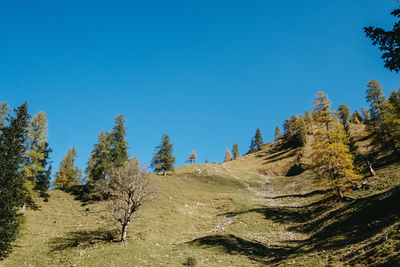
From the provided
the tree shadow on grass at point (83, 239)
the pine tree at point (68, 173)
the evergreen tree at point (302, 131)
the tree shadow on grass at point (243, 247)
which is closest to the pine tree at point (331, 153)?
the tree shadow on grass at point (243, 247)

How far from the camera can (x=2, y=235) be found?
60.2 feet

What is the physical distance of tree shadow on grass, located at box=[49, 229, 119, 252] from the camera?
72.6 ft

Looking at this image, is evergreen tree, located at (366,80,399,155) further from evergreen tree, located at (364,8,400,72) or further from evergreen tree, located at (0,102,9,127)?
evergreen tree, located at (0,102,9,127)

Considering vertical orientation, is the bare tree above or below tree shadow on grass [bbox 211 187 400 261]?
above

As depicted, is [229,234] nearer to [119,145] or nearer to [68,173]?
[119,145]

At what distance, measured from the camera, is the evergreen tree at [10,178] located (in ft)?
61.7

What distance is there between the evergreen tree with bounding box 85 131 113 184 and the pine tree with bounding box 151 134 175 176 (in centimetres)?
2559

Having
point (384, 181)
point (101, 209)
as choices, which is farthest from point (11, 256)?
point (384, 181)

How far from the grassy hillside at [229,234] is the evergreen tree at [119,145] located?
957 cm

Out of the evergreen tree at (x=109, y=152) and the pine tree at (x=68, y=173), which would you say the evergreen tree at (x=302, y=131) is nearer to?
the evergreen tree at (x=109, y=152)

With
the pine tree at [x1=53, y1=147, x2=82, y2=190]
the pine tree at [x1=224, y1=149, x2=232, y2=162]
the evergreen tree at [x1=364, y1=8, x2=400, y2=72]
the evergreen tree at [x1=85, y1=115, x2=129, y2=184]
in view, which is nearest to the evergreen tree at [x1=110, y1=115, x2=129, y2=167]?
the evergreen tree at [x1=85, y1=115, x2=129, y2=184]

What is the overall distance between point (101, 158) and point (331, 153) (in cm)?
4358

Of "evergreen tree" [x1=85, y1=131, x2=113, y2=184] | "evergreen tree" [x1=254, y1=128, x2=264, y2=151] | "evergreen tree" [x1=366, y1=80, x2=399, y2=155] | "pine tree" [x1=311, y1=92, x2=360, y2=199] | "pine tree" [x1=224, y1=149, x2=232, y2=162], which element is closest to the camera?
"pine tree" [x1=311, y1=92, x2=360, y2=199]

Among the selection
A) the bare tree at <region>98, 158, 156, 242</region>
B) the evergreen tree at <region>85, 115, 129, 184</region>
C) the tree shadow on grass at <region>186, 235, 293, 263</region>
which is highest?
the evergreen tree at <region>85, 115, 129, 184</region>
